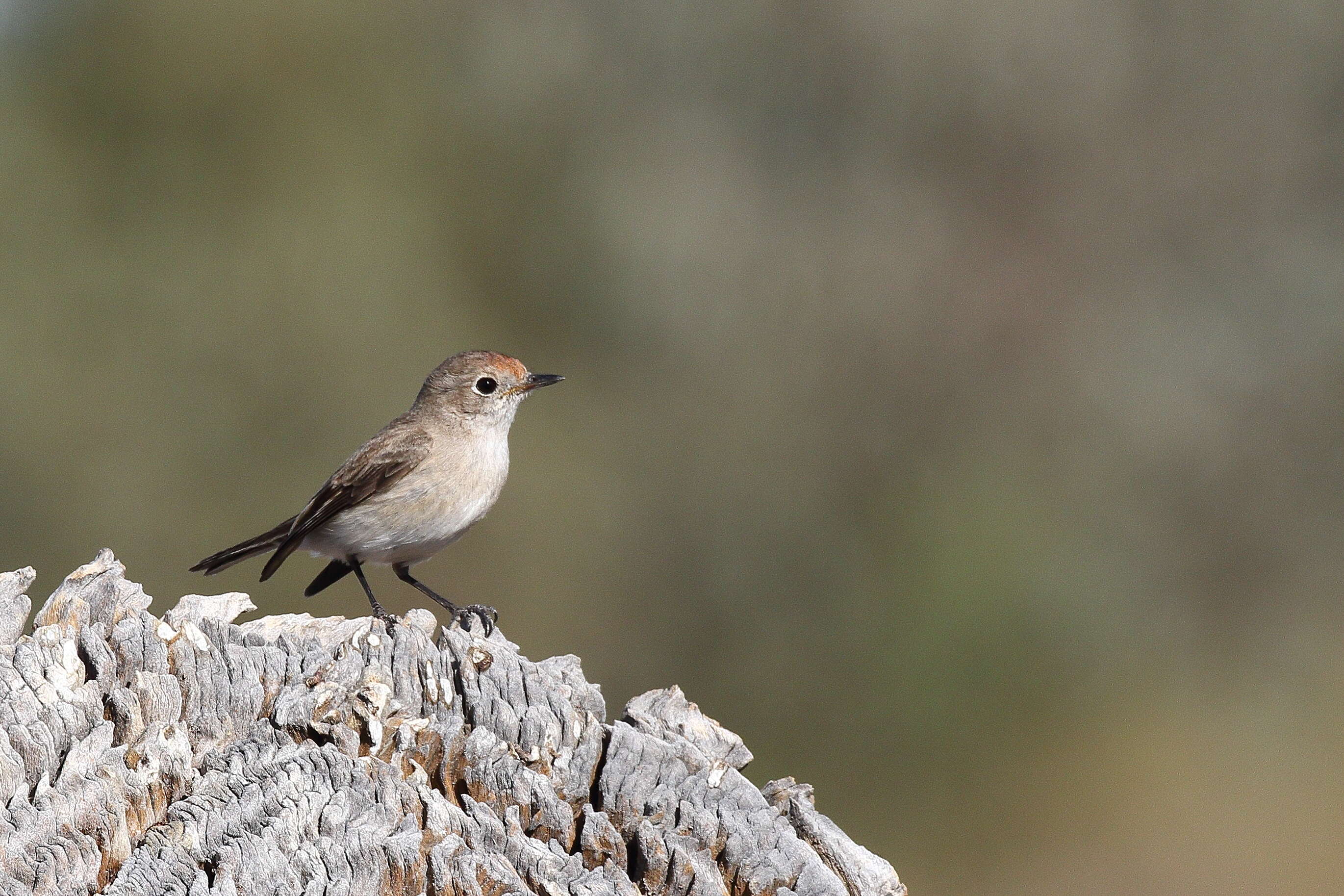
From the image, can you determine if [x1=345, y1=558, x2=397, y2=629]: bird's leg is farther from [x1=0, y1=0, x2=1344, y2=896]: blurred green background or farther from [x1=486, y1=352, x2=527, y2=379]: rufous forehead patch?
[x1=0, y1=0, x2=1344, y2=896]: blurred green background

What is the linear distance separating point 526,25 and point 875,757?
9.06 metres

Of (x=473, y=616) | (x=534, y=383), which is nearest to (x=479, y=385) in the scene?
(x=534, y=383)

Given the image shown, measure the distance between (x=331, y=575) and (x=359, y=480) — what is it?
0.67 metres

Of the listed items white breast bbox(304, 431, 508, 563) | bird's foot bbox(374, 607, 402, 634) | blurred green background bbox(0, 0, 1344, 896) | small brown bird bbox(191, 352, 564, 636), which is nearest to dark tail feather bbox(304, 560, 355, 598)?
small brown bird bbox(191, 352, 564, 636)

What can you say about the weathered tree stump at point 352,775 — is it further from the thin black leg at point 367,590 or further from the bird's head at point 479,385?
the bird's head at point 479,385

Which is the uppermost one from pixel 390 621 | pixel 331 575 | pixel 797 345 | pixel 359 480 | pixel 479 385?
pixel 797 345

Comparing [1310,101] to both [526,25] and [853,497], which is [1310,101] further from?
[526,25]

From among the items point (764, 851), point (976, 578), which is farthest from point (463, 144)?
point (764, 851)

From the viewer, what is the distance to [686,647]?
1050 cm

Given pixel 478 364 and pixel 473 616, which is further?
pixel 478 364

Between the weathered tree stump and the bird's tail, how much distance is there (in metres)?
1.98

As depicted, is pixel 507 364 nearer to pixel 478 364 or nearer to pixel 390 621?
pixel 478 364

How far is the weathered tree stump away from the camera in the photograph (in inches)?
118

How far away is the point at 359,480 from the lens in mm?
5961
